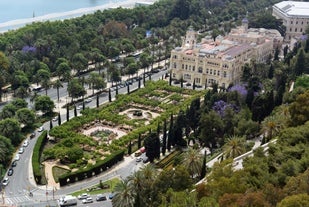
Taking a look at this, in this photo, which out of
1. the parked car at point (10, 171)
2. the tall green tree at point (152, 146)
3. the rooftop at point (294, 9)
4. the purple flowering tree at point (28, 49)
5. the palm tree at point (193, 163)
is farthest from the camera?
the rooftop at point (294, 9)

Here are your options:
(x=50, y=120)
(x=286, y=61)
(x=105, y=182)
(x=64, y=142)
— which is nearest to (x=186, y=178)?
(x=105, y=182)

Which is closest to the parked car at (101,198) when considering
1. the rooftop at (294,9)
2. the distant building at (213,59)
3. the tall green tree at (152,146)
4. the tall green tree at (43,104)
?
the tall green tree at (152,146)

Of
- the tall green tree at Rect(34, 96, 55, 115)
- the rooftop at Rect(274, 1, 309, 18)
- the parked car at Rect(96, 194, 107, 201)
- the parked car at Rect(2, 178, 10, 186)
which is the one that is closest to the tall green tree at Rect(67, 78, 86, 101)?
the tall green tree at Rect(34, 96, 55, 115)

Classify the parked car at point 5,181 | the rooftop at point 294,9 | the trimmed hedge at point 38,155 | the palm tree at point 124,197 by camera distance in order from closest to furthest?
the palm tree at point 124,197
the parked car at point 5,181
the trimmed hedge at point 38,155
the rooftop at point 294,9

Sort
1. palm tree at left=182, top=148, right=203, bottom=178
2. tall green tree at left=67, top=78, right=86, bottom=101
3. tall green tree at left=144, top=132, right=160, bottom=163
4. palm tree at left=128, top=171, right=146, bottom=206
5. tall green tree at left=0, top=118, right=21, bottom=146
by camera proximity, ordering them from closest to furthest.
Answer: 1. palm tree at left=128, top=171, right=146, bottom=206
2. palm tree at left=182, top=148, right=203, bottom=178
3. tall green tree at left=144, top=132, right=160, bottom=163
4. tall green tree at left=0, top=118, right=21, bottom=146
5. tall green tree at left=67, top=78, right=86, bottom=101

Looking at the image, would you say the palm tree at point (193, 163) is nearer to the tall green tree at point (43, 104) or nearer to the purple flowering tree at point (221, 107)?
the purple flowering tree at point (221, 107)

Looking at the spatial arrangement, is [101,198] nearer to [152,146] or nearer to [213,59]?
[152,146]

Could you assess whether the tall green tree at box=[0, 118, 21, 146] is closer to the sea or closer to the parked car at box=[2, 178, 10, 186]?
the parked car at box=[2, 178, 10, 186]
